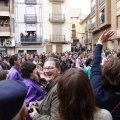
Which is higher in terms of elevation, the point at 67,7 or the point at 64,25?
the point at 67,7

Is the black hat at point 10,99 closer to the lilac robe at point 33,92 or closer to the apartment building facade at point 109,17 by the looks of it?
the lilac robe at point 33,92

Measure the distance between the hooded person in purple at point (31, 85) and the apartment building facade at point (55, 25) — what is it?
30.7 metres

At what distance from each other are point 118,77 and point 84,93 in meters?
0.55

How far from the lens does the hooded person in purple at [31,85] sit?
387 cm

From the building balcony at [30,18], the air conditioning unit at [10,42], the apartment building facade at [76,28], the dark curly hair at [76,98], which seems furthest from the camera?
the apartment building facade at [76,28]

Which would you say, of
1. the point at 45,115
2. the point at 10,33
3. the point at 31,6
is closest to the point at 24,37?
the point at 10,33

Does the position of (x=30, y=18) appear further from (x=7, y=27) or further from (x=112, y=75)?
(x=112, y=75)

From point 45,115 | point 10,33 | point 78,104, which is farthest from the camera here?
point 10,33

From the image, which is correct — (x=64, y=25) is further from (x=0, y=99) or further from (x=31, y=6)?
(x=0, y=99)

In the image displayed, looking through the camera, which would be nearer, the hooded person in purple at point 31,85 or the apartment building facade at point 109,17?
the hooded person in purple at point 31,85

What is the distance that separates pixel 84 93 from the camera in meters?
2.06

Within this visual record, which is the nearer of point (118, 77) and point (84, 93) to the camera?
point (84, 93)

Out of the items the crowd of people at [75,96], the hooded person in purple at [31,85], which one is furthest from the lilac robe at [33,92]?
the crowd of people at [75,96]

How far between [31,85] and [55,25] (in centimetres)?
3183
